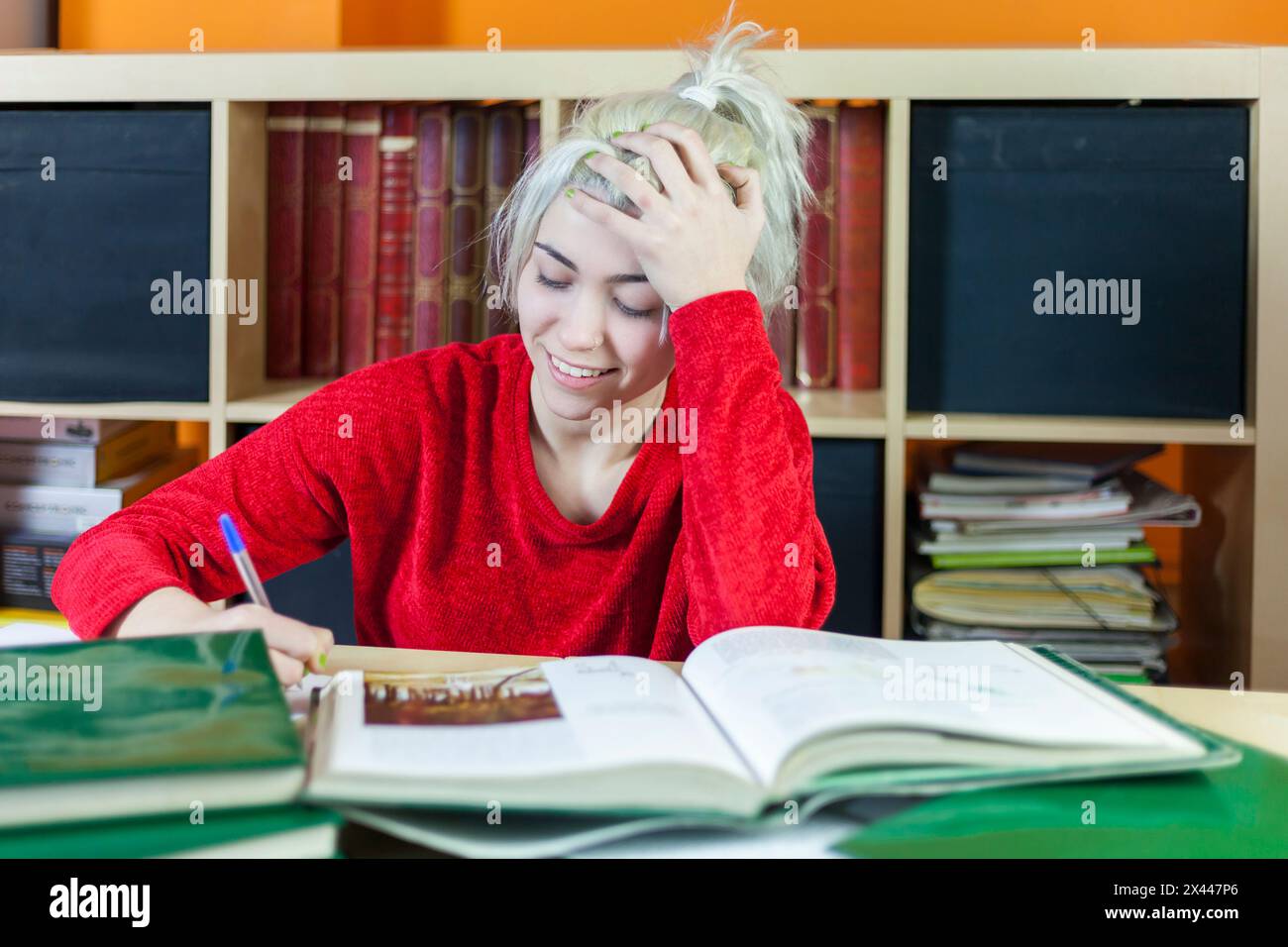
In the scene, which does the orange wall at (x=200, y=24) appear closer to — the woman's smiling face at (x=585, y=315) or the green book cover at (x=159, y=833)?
the woman's smiling face at (x=585, y=315)

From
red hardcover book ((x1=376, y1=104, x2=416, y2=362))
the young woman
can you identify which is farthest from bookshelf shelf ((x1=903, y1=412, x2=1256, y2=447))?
red hardcover book ((x1=376, y1=104, x2=416, y2=362))

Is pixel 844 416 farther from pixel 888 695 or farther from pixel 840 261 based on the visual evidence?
pixel 888 695

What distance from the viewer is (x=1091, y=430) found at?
1599 millimetres

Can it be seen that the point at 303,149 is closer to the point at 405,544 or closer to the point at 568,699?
the point at 405,544

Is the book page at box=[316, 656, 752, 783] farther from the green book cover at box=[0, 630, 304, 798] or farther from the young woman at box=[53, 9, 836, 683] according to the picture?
the young woman at box=[53, 9, 836, 683]

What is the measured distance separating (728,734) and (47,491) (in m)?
1.49

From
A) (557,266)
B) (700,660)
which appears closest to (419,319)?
(557,266)

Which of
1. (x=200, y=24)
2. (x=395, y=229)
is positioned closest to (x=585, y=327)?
(x=395, y=229)

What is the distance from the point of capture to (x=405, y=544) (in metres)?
1.19

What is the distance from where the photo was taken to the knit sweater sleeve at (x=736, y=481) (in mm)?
980

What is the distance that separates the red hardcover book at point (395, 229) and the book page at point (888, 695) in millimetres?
1133

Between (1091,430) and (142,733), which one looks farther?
(1091,430)

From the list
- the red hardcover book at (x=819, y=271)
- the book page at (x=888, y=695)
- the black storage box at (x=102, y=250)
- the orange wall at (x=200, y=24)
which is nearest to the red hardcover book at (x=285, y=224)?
the black storage box at (x=102, y=250)
